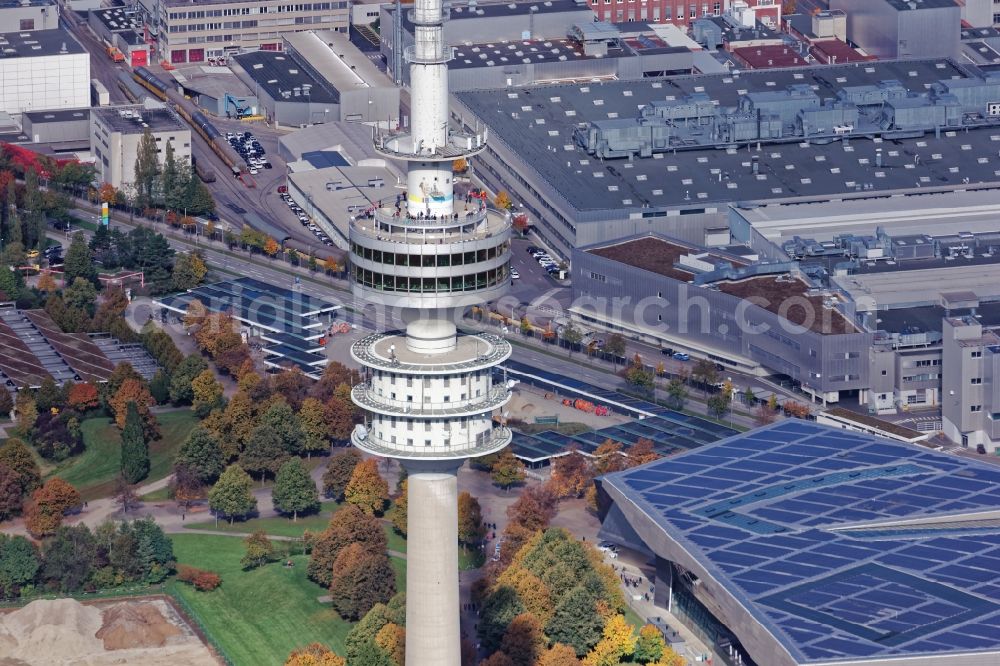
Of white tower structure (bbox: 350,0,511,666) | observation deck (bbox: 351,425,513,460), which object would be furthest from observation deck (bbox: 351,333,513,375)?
observation deck (bbox: 351,425,513,460)

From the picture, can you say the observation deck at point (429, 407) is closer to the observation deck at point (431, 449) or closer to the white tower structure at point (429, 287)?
the white tower structure at point (429, 287)

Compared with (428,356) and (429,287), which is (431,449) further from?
(429,287)

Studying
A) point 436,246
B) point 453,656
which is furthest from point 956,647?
point 436,246

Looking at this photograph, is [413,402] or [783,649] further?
[783,649]

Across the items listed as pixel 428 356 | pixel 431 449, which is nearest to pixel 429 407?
pixel 431 449

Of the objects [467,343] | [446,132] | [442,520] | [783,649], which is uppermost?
[446,132]

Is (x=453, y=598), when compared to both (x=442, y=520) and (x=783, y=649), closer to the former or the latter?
(x=442, y=520)
